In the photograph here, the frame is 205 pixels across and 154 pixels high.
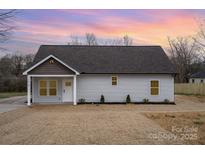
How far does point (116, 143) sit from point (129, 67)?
19.3 m

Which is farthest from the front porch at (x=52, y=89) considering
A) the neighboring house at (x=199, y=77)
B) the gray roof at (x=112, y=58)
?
the neighboring house at (x=199, y=77)

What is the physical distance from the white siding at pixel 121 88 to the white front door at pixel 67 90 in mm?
725

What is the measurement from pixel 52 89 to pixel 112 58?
634 centimetres

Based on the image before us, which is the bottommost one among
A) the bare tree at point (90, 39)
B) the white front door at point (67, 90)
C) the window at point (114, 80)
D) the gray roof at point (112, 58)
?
the white front door at point (67, 90)

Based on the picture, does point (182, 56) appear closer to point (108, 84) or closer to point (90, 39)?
point (90, 39)

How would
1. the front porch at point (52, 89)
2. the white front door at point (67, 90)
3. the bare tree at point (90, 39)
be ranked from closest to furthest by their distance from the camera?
the front porch at point (52, 89), the white front door at point (67, 90), the bare tree at point (90, 39)

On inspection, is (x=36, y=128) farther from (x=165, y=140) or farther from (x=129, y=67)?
(x=129, y=67)

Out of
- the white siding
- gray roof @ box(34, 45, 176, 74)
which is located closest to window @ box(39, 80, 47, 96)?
gray roof @ box(34, 45, 176, 74)

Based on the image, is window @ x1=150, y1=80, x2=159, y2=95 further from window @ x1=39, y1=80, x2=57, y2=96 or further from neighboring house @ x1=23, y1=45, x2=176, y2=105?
window @ x1=39, y1=80, x2=57, y2=96

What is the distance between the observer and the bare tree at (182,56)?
68938 millimetres

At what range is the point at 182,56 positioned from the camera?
7006cm

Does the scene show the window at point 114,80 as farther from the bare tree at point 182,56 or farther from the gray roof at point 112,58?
the bare tree at point 182,56

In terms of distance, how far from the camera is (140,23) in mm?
27484

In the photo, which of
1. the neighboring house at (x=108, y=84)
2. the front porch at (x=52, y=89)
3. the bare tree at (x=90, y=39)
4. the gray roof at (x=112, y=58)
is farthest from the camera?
the bare tree at (x=90, y=39)
